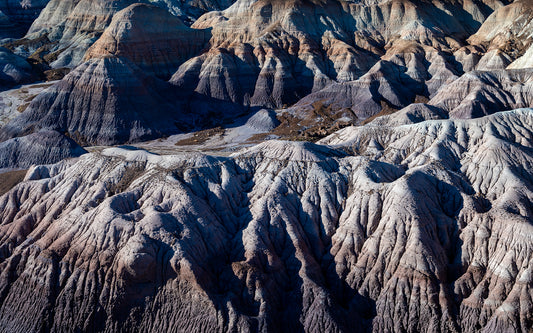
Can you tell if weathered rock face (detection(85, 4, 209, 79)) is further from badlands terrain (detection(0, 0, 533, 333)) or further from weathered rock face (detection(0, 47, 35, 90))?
badlands terrain (detection(0, 0, 533, 333))

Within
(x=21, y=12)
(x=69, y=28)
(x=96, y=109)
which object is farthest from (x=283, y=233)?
(x=21, y=12)

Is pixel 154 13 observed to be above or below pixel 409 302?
above

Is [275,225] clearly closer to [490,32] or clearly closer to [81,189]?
[81,189]

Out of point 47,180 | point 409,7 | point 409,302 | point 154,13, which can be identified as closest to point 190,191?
point 47,180

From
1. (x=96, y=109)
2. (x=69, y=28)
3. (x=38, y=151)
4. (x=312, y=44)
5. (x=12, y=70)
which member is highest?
(x=38, y=151)

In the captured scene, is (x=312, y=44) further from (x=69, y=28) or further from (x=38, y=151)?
(x=69, y=28)
